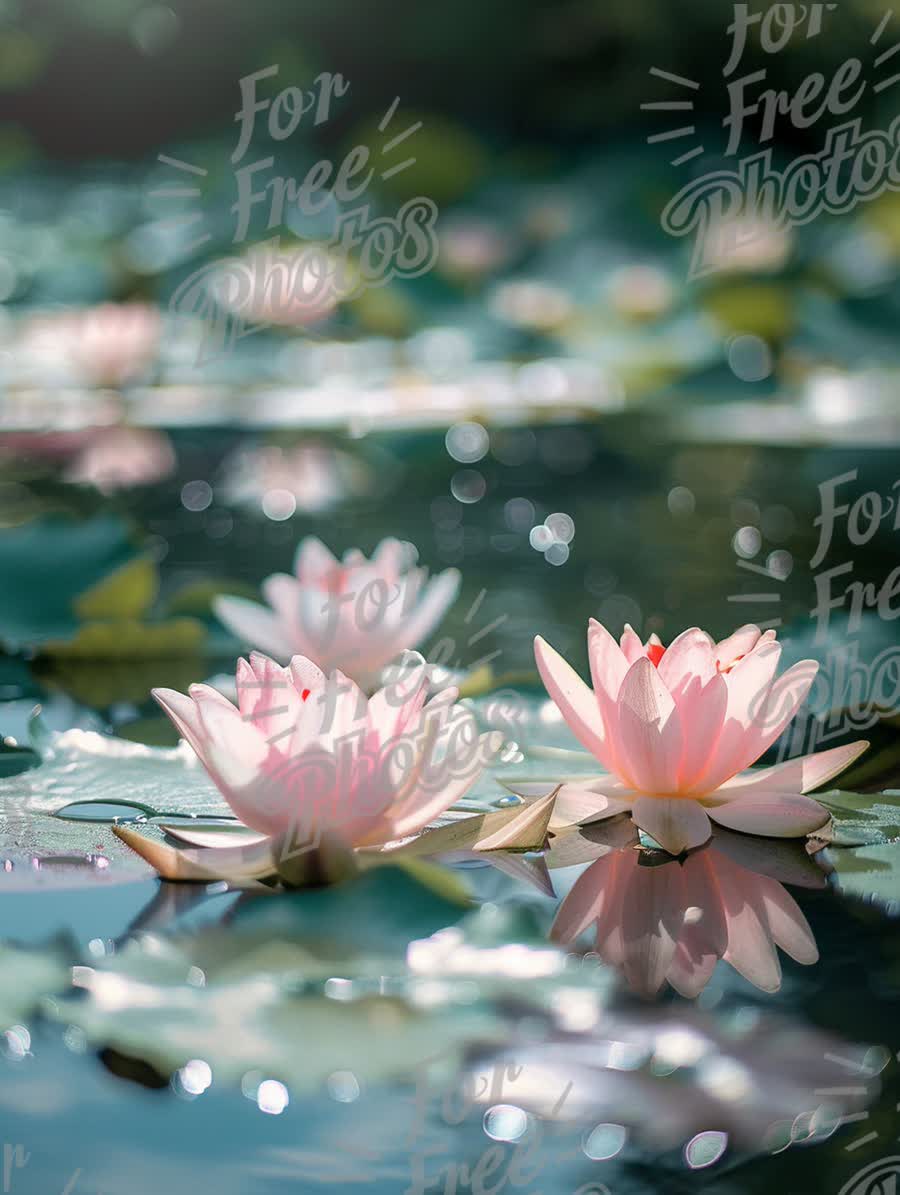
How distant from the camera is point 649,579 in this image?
5.36 ft

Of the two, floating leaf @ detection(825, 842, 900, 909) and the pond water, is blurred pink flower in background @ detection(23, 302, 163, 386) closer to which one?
the pond water

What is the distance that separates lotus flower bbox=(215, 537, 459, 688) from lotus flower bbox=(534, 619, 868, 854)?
25 centimetres

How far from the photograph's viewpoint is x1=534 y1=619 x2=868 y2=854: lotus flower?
80cm

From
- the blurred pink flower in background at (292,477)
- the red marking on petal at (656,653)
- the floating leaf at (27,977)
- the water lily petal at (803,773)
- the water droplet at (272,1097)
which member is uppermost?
the blurred pink flower in background at (292,477)

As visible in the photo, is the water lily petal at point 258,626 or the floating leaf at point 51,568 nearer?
the water lily petal at point 258,626

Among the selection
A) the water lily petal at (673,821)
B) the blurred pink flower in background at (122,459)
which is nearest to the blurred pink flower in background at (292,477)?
the blurred pink flower in background at (122,459)

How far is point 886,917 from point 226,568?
1104 millimetres

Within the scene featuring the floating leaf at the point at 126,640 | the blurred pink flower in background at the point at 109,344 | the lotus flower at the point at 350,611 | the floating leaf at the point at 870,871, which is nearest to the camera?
the floating leaf at the point at 870,871

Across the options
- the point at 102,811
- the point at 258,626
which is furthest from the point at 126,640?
the point at 102,811

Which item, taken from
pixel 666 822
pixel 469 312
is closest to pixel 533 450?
pixel 469 312

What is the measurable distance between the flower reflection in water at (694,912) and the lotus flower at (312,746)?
95 mm

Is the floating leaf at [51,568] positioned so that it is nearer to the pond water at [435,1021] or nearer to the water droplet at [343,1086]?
the pond water at [435,1021]

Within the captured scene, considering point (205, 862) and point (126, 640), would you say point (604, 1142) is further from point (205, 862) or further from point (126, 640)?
point (126, 640)

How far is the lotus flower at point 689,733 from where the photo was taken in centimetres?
80
